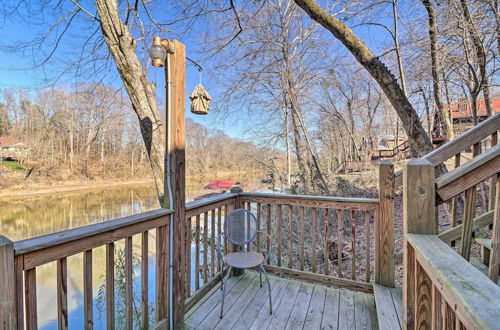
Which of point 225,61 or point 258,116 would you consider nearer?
point 225,61

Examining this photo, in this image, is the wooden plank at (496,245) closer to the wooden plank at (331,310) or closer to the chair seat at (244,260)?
the wooden plank at (331,310)

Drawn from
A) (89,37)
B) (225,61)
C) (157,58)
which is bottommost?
(157,58)

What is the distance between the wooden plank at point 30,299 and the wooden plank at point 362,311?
2186 millimetres

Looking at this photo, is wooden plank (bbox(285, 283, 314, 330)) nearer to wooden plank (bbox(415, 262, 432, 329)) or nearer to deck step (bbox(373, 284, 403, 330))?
deck step (bbox(373, 284, 403, 330))

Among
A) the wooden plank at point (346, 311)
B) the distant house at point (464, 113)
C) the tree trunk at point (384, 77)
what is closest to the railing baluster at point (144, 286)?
the wooden plank at point (346, 311)

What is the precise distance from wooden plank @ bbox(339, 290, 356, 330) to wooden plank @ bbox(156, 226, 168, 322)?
1471mm

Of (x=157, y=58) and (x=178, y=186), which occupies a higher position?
(x=157, y=58)

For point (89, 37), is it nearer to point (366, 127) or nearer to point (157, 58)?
point (157, 58)

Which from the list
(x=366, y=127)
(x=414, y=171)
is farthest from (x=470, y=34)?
(x=366, y=127)

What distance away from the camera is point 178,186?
1.89 m

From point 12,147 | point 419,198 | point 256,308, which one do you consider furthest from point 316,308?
point 12,147

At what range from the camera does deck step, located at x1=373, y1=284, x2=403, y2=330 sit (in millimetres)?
1789

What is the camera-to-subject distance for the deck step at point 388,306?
1789 mm

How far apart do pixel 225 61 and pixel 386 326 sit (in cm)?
599
